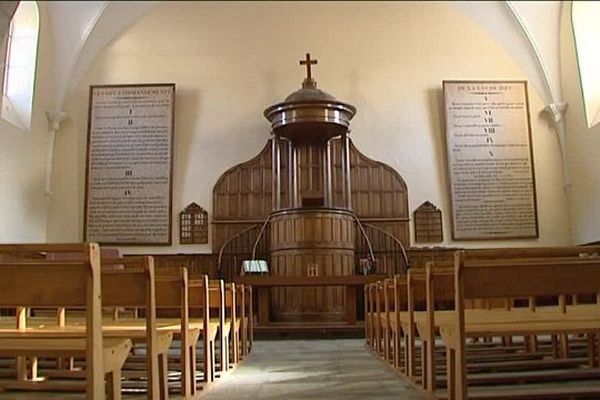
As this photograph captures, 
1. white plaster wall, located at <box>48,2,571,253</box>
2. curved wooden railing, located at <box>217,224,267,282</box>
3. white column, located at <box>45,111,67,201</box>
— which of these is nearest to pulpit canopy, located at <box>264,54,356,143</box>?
white plaster wall, located at <box>48,2,571,253</box>

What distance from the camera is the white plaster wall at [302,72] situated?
1315 centimetres

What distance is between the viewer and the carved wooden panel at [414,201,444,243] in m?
12.8

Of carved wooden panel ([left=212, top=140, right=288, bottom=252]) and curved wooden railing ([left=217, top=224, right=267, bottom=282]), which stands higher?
carved wooden panel ([left=212, top=140, right=288, bottom=252])

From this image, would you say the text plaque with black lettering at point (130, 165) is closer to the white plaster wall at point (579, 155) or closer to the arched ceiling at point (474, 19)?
the arched ceiling at point (474, 19)

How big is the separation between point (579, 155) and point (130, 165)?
29.2ft

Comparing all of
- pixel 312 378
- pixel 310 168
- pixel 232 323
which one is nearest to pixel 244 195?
pixel 310 168

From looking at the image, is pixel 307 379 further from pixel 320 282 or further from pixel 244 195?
pixel 244 195

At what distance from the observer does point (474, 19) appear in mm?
13445

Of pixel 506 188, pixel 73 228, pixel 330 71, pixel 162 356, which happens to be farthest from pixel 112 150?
pixel 162 356

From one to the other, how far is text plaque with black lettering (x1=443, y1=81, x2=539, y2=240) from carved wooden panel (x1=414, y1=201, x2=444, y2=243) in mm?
313

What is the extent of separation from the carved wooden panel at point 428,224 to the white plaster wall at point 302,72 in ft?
1.08

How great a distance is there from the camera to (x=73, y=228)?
1285cm

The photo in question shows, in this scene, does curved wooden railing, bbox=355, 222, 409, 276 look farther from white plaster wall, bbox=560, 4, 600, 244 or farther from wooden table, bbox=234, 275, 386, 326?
white plaster wall, bbox=560, 4, 600, 244

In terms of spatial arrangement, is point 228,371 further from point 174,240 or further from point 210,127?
point 210,127
